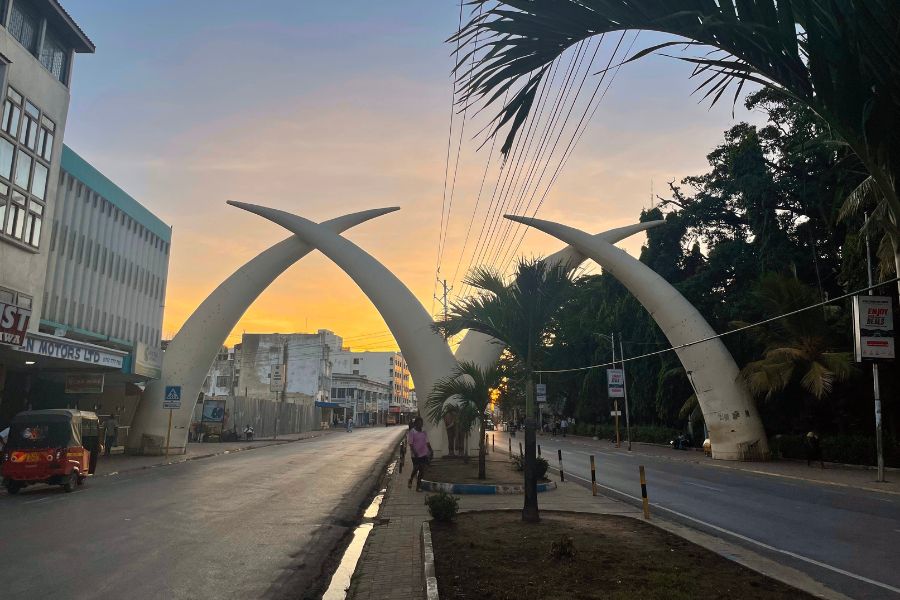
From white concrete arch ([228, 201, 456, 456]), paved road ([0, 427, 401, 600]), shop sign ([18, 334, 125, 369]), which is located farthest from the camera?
white concrete arch ([228, 201, 456, 456])

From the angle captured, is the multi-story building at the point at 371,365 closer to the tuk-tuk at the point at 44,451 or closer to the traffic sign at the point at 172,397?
the traffic sign at the point at 172,397

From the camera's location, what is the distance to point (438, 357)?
33.7m

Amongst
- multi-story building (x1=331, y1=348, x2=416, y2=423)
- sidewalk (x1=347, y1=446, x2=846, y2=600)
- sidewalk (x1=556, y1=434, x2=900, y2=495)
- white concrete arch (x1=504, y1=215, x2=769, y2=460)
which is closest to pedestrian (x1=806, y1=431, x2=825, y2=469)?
sidewalk (x1=556, y1=434, x2=900, y2=495)

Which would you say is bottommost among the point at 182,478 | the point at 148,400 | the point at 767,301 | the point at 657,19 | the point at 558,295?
the point at 182,478

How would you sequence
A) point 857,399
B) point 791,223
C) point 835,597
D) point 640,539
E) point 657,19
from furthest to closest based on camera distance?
point 791,223
point 857,399
point 640,539
point 835,597
point 657,19

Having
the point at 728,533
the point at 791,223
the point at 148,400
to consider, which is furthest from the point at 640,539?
the point at 791,223

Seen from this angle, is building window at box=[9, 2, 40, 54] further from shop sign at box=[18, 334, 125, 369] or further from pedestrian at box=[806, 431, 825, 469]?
pedestrian at box=[806, 431, 825, 469]

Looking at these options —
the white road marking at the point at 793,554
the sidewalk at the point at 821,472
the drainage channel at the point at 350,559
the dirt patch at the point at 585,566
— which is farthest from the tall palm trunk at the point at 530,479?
the sidewalk at the point at 821,472

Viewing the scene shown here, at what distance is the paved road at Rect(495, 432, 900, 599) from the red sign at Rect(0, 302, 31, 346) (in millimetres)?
16641

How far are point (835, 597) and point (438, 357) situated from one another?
2780 cm

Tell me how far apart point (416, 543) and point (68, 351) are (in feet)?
60.1

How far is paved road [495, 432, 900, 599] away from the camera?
26.0ft

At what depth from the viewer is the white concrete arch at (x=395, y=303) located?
33.5m

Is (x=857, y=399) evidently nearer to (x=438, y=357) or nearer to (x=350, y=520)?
(x=438, y=357)
